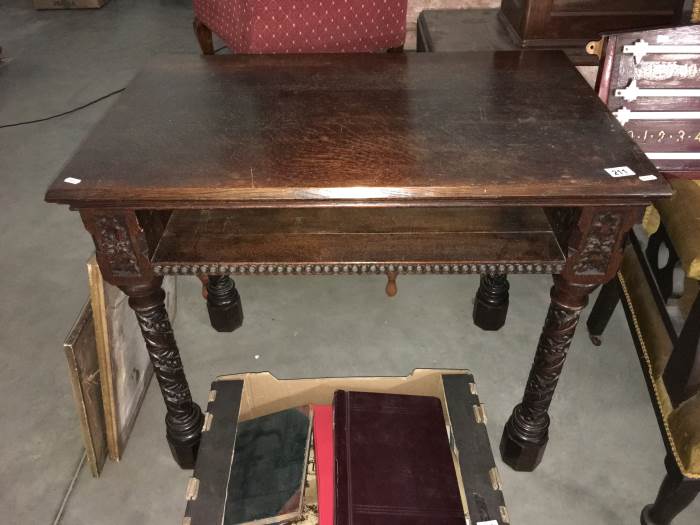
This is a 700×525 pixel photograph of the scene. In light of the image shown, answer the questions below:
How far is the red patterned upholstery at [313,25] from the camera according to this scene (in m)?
2.24

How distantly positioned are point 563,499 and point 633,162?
1069 mm

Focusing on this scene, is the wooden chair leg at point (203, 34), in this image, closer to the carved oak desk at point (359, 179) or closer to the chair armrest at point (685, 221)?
the carved oak desk at point (359, 179)

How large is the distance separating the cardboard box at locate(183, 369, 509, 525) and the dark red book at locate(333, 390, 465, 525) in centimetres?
5

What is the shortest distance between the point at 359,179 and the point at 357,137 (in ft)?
0.64

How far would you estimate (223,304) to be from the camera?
2230mm

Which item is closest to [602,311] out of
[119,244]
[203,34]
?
[119,244]

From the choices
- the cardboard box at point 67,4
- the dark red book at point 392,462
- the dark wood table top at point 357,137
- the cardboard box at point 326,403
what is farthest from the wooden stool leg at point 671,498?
the cardboard box at point 67,4

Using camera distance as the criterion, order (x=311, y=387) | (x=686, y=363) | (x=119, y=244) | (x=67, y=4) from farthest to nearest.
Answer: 1. (x=67, y=4)
2. (x=311, y=387)
3. (x=686, y=363)
4. (x=119, y=244)

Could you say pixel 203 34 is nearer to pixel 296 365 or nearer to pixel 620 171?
pixel 296 365

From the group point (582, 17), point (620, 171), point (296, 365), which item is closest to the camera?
point (620, 171)

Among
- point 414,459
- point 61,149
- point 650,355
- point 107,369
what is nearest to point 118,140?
point 107,369

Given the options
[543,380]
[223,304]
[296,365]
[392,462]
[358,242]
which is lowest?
[296,365]

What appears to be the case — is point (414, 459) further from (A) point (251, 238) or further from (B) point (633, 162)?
(B) point (633, 162)

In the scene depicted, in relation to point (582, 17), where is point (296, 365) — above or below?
below
